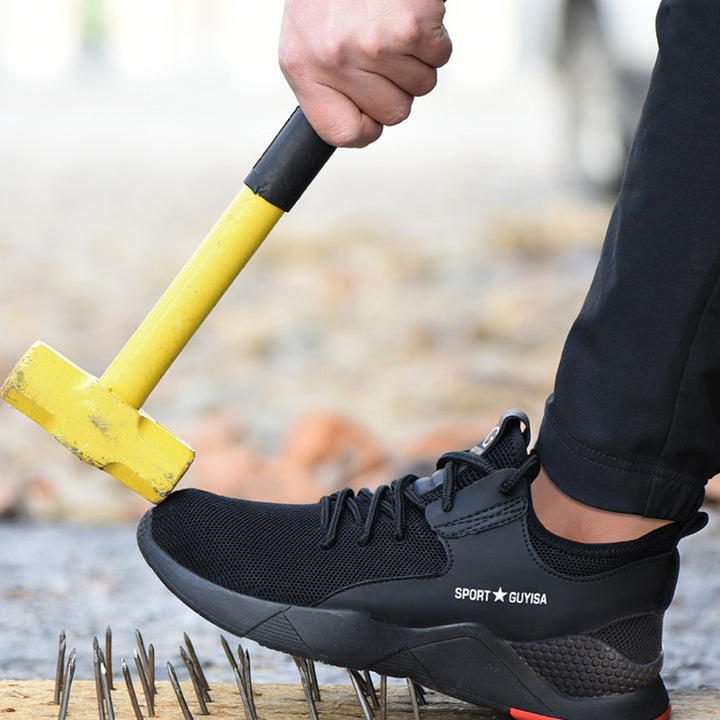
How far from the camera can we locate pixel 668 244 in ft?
4.23

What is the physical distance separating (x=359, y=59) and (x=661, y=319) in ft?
1.78

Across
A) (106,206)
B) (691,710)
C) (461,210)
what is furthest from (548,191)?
(691,710)

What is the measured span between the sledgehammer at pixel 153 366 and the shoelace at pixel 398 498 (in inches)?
9.8

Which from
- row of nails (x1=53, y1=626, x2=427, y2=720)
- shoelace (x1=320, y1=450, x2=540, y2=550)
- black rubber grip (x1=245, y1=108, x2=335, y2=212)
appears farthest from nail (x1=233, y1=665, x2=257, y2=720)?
black rubber grip (x1=245, y1=108, x2=335, y2=212)

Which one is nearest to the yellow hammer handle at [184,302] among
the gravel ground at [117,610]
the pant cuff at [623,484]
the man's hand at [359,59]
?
the man's hand at [359,59]

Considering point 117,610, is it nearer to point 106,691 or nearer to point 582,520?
point 106,691

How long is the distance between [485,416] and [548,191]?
4.28m

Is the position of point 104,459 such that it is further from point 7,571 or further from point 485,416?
point 485,416

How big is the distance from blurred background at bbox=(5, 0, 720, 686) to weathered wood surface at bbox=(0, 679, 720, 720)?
26cm

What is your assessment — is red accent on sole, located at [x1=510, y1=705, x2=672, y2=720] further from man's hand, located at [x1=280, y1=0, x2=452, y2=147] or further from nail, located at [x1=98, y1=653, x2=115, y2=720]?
man's hand, located at [x1=280, y1=0, x2=452, y2=147]

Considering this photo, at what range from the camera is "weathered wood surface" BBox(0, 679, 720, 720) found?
1.53 meters

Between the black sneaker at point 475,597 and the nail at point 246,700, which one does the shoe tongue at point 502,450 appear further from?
the nail at point 246,700

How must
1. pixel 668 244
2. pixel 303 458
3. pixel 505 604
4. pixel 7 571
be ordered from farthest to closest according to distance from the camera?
pixel 303 458, pixel 7 571, pixel 505 604, pixel 668 244

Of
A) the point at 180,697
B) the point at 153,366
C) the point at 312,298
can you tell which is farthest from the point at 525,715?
the point at 312,298
